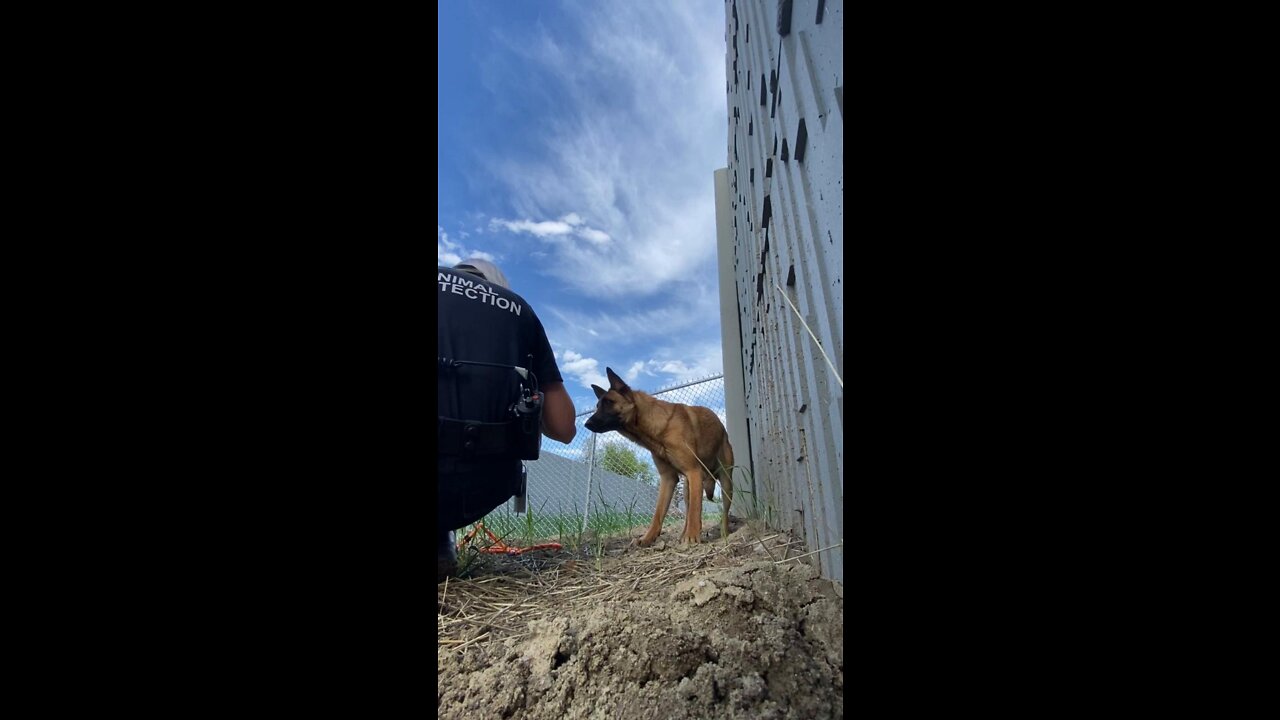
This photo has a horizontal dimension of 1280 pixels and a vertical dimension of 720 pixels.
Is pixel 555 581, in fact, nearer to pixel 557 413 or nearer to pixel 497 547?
pixel 497 547

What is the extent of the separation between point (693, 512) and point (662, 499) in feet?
1.13

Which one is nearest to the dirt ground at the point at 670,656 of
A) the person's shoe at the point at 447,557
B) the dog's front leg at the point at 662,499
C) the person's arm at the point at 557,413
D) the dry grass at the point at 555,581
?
the dry grass at the point at 555,581

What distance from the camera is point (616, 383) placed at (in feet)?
9.78

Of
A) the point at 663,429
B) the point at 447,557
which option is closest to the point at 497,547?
the point at 447,557

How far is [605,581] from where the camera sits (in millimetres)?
1600

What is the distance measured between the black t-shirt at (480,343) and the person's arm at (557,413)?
6.7 inches
